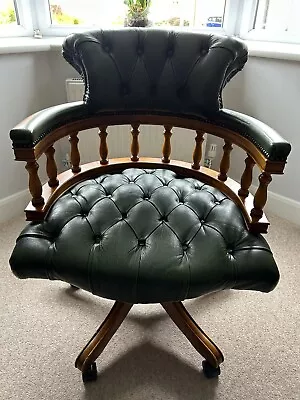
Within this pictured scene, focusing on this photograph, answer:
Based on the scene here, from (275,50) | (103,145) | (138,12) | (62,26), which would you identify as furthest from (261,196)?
(62,26)

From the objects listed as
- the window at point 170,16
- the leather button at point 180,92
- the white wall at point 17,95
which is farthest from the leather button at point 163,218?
the window at point 170,16

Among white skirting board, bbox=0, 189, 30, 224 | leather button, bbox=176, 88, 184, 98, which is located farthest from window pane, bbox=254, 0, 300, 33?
white skirting board, bbox=0, 189, 30, 224

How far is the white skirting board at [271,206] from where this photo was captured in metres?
1.73

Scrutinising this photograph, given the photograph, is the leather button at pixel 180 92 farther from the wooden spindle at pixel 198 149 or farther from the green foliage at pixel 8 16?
the green foliage at pixel 8 16

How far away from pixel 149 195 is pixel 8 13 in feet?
4.36

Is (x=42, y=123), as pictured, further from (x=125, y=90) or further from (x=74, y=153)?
(x=125, y=90)

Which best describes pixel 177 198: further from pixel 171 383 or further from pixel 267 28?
pixel 267 28

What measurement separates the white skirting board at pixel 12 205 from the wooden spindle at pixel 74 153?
797 mm

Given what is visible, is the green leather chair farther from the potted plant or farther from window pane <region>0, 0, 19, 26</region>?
window pane <region>0, 0, 19, 26</region>

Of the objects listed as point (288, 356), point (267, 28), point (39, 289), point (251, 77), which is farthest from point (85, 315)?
point (267, 28)

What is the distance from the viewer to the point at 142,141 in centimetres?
176

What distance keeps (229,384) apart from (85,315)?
542 millimetres

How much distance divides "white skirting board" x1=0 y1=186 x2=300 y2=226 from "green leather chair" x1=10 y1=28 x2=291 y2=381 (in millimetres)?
783

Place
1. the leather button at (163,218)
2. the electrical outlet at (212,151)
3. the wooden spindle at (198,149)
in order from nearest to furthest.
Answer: the leather button at (163,218), the wooden spindle at (198,149), the electrical outlet at (212,151)
